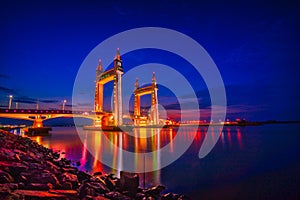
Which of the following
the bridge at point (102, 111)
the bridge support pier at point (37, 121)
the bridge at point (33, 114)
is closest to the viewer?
the bridge at point (33, 114)

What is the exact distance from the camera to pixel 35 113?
139 ft

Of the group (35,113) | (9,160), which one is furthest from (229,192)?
(35,113)

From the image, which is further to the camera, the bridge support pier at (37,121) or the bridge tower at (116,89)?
the bridge tower at (116,89)

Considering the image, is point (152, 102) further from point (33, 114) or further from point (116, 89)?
point (33, 114)

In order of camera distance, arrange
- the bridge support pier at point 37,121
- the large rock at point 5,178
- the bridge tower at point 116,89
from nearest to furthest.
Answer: the large rock at point 5,178 → the bridge support pier at point 37,121 → the bridge tower at point 116,89

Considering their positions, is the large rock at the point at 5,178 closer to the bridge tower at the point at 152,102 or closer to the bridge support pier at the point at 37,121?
the bridge support pier at the point at 37,121

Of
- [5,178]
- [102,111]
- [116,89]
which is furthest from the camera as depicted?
[102,111]

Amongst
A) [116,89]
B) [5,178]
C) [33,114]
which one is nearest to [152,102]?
[116,89]

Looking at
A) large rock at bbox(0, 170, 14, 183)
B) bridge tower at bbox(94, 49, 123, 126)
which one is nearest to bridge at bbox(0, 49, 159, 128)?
bridge tower at bbox(94, 49, 123, 126)

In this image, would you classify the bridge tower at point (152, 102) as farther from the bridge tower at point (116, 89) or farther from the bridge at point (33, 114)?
the bridge at point (33, 114)

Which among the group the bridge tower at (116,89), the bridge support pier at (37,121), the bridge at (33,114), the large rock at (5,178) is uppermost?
the bridge tower at (116,89)

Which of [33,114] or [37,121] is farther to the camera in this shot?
[37,121]

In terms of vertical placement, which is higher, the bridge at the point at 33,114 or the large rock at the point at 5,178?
the bridge at the point at 33,114

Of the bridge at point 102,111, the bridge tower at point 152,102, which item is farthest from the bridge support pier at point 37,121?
the bridge tower at point 152,102
